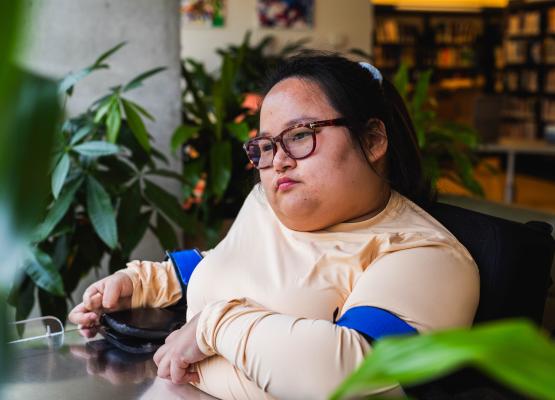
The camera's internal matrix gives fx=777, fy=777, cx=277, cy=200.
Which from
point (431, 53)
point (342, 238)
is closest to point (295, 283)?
point (342, 238)

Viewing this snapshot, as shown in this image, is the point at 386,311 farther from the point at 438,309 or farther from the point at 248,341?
the point at 248,341

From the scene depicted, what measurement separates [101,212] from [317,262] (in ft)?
4.91

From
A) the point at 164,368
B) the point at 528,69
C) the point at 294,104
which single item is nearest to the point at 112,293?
the point at 164,368

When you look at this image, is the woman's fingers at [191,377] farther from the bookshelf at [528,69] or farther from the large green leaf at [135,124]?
the bookshelf at [528,69]

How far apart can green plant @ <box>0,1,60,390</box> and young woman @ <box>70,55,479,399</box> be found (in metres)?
0.83

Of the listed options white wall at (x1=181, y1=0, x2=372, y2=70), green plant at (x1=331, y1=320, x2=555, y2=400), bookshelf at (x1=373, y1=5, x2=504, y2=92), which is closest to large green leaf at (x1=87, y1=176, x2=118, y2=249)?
green plant at (x1=331, y1=320, x2=555, y2=400)

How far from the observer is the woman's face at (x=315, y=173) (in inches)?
53.4

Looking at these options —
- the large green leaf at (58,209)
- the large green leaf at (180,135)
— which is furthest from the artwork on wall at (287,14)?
the large green leaf at (58,209)

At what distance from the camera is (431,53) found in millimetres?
15117

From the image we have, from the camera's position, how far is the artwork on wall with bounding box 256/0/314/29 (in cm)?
842

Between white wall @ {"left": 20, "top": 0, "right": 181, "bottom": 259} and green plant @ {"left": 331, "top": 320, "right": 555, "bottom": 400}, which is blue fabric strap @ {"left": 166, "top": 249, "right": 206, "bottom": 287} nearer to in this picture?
green plant @ {"left": 331, "top": 320, "right": 555, "bottom": 400}

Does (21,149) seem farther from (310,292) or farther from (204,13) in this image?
(204,13)

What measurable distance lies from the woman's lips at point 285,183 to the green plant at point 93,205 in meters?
1.30

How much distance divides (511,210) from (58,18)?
2.08 metres
